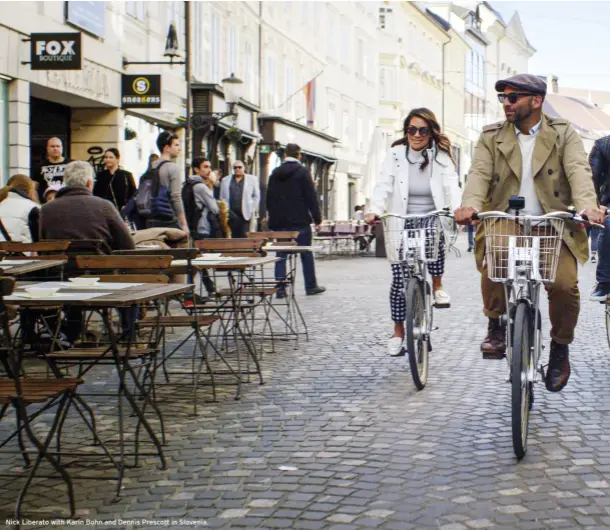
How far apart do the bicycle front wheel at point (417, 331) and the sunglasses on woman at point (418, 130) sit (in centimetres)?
129

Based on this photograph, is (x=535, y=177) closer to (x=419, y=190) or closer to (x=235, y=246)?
(x=419, y=190)

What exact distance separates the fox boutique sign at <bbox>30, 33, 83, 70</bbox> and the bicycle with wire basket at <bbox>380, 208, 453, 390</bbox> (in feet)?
32.5

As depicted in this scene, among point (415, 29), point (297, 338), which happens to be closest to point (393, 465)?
point (297, 338)

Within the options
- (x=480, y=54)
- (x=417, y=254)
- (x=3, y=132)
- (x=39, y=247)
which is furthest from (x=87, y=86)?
(x=480, y=54)

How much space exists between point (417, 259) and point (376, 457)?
8.76ft

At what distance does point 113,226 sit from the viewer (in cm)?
938

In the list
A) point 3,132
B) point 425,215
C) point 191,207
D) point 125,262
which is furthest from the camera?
point 3,132

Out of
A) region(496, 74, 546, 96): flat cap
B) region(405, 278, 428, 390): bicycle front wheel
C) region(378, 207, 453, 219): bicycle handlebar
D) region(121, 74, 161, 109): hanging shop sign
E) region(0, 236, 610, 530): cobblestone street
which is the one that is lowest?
region(0, 236, 610, 530): cobblestone street

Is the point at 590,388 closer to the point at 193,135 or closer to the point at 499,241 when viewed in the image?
the point at 499,241

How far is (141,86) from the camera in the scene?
21.7 m

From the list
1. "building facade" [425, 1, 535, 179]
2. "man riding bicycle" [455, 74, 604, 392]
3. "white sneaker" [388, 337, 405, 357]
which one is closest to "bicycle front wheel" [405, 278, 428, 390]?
"white sneaker" [388, 337, 405, 357]

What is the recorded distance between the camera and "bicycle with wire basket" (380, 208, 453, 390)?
25.4 feet

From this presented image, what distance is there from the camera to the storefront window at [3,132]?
17.6 meters

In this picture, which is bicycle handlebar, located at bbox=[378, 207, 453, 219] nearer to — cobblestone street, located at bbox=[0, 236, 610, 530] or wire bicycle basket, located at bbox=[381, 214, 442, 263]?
wire bicycle basket, located at bbox=[381, 214, 442, 263]
